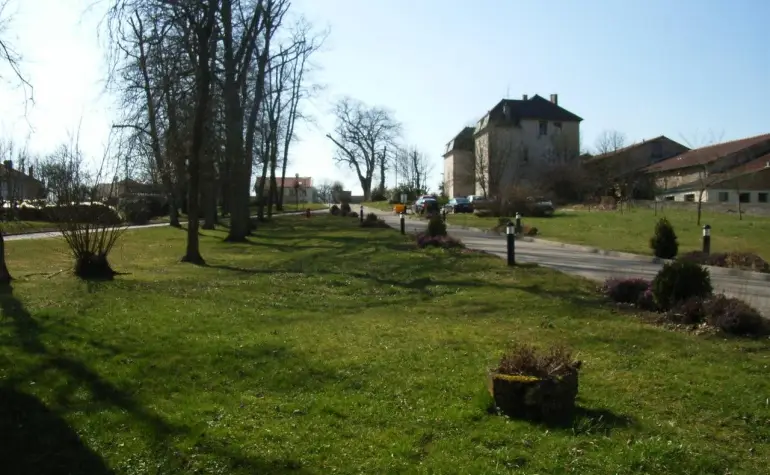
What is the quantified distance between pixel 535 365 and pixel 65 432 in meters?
3.65

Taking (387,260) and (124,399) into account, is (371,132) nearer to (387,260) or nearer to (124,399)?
(387,260)

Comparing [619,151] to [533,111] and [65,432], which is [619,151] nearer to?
[533,111]

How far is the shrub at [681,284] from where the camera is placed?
31.6ft

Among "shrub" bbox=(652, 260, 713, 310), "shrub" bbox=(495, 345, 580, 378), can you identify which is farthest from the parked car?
"shrub" bbox=(495, 345, 580, 378)

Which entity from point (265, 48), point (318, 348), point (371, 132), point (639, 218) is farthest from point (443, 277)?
point (371, 132)

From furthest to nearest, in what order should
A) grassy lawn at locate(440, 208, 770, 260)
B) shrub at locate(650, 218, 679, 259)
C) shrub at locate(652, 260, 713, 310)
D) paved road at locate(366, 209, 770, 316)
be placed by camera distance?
1. grassy lawn at locate(440, 208, 770, 260)
2. shrub at locate(650, 218, 679, 259)
3. paved road at locate(366, 209, 770, 316)
4. shrub at locate(652, 260, 713, 310)

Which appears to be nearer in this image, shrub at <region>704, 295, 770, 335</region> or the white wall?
shrub at <region>704, 295, 770, 335</region>

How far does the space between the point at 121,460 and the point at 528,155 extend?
78.3 meters

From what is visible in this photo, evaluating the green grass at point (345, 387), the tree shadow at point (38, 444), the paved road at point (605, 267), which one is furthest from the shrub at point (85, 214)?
the paved road at point (605, 267)

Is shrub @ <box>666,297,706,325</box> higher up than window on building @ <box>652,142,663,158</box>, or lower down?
lower down

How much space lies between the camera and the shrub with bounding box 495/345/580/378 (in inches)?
219

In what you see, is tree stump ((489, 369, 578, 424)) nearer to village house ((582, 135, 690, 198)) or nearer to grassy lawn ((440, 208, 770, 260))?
grassy lawn ((440, 208, 770, 260))

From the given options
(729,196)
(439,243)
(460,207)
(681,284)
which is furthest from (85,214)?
(729,196)

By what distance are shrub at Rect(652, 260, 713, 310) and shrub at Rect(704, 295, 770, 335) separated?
730mm
